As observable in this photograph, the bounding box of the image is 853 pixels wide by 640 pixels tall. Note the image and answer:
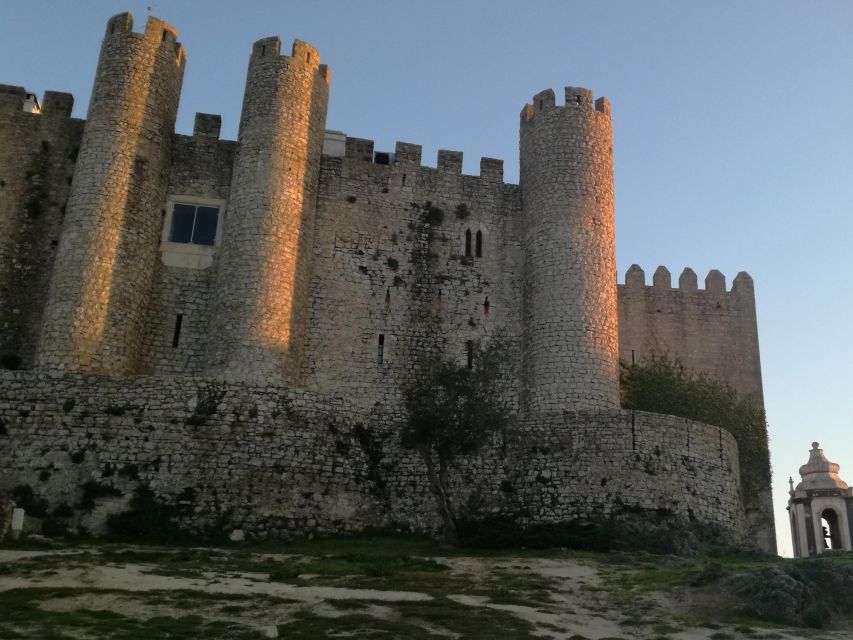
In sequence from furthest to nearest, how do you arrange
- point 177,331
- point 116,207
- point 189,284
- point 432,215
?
1. point 432,215
2. point 189,284
3. point 177,331
4. point 116,207

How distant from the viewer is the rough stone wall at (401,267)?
95.4ft

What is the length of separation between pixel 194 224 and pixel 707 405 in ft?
62.1

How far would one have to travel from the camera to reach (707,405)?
32.9m

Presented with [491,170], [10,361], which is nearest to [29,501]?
[10,361]

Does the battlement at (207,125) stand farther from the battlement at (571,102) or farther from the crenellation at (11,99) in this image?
the battlement at (571,102)

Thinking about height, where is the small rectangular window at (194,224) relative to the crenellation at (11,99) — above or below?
below

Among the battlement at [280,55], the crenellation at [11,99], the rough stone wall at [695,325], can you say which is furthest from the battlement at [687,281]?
the crenellation at [11,99]

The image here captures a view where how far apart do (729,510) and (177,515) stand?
1497cm

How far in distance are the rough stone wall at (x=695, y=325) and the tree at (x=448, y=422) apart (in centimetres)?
→ 1010

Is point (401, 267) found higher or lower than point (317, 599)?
higher

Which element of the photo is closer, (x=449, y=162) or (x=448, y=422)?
(x=448, y=422)

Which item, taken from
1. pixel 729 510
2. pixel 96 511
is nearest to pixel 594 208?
pixel 729 510

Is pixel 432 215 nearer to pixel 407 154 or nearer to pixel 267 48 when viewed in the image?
pixel 407 154

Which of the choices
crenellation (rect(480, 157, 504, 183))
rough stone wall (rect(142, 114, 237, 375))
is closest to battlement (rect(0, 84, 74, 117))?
rough stone wall (rect(142, 114, 237, 375))
